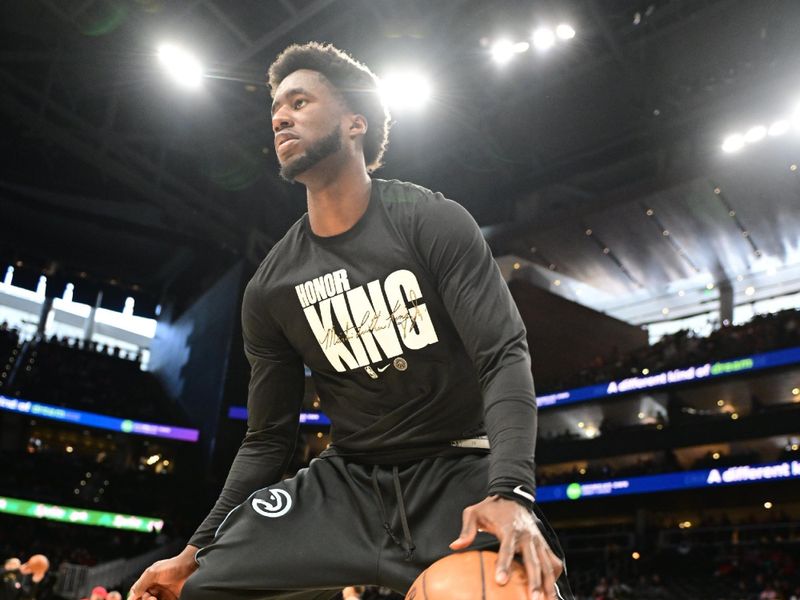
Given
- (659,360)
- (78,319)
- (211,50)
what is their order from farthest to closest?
1. (78,319)
2. (659,360)
3. (211,50)

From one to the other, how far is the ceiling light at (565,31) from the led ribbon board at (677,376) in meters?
8.25

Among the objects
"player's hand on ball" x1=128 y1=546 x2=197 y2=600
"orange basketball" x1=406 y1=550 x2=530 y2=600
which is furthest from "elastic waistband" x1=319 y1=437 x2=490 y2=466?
"player's hand on ball" x1=128 y1=546 x2=197 y2=600

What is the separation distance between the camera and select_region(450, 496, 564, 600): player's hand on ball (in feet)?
6.06

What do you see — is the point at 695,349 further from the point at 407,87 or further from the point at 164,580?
the point at 164,580

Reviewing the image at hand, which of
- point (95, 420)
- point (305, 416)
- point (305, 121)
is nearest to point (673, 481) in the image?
point (305, 416)

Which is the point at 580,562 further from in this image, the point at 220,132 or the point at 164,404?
the point at 164,404

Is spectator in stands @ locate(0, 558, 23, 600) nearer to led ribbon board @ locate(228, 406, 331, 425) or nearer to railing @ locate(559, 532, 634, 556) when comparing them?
railing @ locate(559, 532, 634, 556)

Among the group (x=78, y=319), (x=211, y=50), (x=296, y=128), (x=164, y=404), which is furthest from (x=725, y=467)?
(x=78, y=319)

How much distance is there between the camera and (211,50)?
21.0 meters

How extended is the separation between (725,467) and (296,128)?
62.9ft

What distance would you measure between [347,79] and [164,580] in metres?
1.73

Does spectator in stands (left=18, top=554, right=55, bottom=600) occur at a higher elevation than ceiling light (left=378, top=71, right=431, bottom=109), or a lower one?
lower

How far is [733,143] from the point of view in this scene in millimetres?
21047

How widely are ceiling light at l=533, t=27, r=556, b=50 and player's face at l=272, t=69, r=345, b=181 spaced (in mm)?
17210
